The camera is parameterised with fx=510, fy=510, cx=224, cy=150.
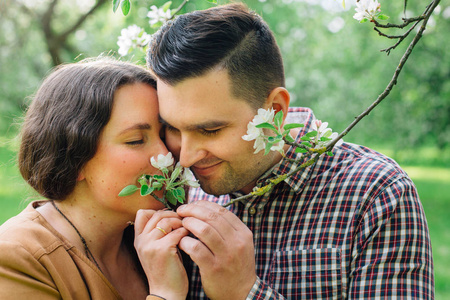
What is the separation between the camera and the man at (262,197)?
2.39 metres

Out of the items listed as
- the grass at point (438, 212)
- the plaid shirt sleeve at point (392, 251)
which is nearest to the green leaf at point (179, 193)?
the plaid shirt sleeve at point (392, 251)

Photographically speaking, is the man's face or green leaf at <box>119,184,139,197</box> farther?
the man's face

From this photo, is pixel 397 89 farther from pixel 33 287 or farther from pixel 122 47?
pixel 33 287

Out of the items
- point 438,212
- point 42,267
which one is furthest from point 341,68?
point 42,267

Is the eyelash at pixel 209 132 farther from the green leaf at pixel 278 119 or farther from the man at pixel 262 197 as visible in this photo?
the green leaf at pixel 278 119

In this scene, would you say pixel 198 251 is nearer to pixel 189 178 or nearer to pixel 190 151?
pixel 189 178

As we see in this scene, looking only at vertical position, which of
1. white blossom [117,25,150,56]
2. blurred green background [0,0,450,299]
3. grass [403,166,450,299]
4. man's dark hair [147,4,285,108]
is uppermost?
blurred green background [0,0,450,299]

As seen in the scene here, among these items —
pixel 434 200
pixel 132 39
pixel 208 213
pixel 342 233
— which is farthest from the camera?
pixel 434 200

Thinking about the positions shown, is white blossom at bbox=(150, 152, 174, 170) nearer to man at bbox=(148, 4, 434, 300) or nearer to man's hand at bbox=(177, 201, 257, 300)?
man at bbox=(148, 4, 434, 300)

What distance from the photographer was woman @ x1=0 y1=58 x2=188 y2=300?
241 cm

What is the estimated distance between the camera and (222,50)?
2725mm

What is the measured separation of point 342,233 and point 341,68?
537 inches

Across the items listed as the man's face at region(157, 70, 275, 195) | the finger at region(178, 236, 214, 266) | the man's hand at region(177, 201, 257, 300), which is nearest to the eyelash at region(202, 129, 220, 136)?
the man's face at region(157, 70, 275, 195)

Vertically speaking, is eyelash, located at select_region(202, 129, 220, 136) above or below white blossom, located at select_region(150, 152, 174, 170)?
above
